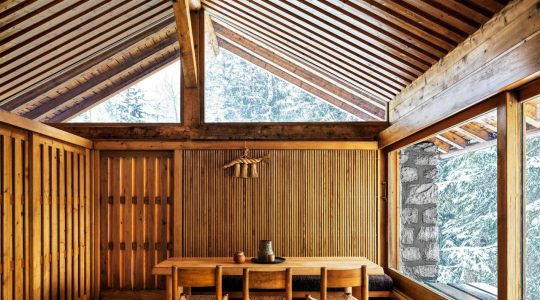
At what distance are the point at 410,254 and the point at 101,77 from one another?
16.1 ft

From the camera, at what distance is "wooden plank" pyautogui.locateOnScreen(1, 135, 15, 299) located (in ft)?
14.7

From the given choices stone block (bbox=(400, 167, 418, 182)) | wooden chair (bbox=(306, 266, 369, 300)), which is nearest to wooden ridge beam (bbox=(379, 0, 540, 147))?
stone block (bbox=(400, 167, 418, 182))

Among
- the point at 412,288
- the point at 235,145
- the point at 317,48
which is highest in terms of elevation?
the point at 317,48

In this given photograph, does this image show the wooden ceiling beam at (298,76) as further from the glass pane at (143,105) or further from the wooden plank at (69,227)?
the wooden plank at (69,227)

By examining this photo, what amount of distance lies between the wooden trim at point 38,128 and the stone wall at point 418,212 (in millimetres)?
4221

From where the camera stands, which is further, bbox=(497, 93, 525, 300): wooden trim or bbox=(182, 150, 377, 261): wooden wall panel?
bbox=(182, 150, 377, 261): wooden wall panel

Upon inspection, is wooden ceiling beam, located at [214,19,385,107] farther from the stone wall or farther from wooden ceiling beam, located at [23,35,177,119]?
the stone wall

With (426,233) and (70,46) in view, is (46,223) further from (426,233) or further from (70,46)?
(426,233)

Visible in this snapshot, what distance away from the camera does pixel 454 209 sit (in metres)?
4.62

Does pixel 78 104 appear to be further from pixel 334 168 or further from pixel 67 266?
pixel 334 168

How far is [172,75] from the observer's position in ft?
23.2

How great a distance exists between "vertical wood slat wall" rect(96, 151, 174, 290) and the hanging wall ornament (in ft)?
3.15

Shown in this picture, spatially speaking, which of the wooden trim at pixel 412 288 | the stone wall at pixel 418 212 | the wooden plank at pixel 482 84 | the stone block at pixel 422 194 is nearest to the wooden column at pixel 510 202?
the wooden plank at pixel 482 84

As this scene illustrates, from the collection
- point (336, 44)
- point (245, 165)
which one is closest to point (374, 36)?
point (336, 44)
